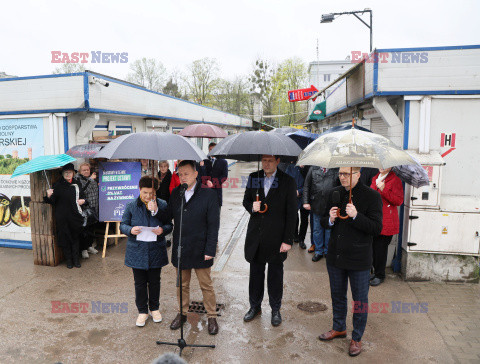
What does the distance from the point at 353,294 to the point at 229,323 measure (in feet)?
5.12

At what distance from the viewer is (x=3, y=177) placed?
755cm

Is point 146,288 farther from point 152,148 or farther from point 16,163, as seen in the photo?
point 16,163

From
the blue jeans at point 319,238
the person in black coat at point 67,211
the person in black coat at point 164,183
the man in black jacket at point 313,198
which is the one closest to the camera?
the person in black coat at point 67,211

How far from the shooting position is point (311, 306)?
500cm

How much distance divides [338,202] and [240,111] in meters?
44.7

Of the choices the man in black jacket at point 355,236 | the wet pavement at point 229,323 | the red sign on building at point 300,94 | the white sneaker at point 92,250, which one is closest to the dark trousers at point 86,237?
the white sneaker at point 92,250

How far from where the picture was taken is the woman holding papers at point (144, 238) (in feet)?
13.9

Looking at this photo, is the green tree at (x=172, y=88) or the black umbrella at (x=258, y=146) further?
the green tree at (x=172, y=88)

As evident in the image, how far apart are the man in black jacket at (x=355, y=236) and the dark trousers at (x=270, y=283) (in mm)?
716

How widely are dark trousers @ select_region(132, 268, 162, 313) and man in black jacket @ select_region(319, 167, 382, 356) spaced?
2.06 metres

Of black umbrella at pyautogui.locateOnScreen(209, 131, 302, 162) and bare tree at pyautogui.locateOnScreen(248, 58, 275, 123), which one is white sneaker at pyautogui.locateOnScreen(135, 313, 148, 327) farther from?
bare tree at pyautogui.locateOnScreen(248, 58, 275, 123)

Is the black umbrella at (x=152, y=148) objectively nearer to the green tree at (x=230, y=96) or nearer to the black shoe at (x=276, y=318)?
the black shoe at (x=276, y=318)

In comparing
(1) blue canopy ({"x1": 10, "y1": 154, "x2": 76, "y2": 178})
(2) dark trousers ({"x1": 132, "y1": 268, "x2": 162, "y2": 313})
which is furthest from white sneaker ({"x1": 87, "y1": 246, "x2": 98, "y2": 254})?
(2) dark trousers ({"x1": 132, "y1": 268, "x2": 162, "y2": 313})

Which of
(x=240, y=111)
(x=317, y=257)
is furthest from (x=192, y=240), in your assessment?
(x=240, y=111)
